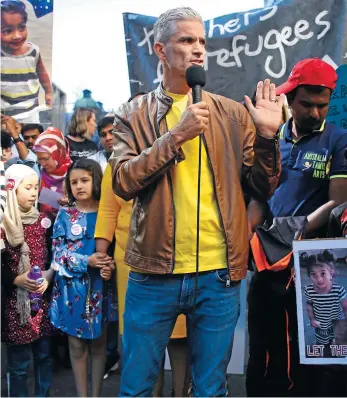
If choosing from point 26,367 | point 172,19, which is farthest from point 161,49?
point 26,367

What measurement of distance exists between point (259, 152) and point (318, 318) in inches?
27.6

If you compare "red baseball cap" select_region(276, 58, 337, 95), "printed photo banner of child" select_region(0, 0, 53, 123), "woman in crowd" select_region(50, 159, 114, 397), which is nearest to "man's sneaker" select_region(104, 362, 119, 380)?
"woman in crowd" select_region(50, 159, 114, 397)

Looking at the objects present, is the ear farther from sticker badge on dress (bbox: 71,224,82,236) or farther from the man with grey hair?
sticker badge on dress (bbox: 71,224,82,236)

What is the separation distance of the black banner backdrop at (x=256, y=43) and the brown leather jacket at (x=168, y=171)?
1372mm

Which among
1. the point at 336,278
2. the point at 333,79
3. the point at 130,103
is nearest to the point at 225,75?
the point at 333,79

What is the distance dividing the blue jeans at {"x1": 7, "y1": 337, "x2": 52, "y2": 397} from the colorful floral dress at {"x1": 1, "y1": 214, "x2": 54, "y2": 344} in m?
0.07

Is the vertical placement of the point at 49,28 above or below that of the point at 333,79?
above

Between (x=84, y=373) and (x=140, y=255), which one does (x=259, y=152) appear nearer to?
(x=140, y=255)

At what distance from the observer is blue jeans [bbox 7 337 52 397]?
12.0ft

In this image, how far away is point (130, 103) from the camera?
8.66 feet

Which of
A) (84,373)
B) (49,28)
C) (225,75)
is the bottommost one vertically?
(84,373)

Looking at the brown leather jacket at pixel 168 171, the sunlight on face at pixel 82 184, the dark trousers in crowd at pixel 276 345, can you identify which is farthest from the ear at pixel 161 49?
the sunlight on face at pixel 82 184

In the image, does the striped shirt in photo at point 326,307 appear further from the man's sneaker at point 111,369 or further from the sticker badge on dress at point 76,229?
the man's sneaker at point 111,369

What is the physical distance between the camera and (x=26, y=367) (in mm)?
3688
